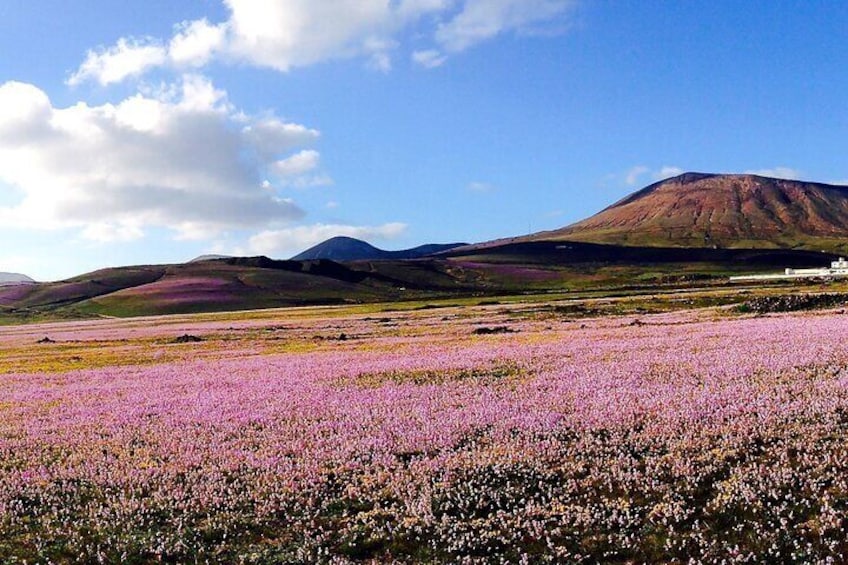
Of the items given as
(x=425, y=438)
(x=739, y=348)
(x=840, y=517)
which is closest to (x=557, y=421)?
(x=425, y=438)

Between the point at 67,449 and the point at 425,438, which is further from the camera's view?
the point at 67,449

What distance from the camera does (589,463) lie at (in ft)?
45.9

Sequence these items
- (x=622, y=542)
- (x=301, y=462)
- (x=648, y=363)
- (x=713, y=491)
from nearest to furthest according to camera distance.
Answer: (x=622, y=542)
(x=713, y=491)
(x=301, y=462)
(x=648, y=363)

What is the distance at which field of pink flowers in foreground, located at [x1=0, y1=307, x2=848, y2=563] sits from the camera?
34.9 feet

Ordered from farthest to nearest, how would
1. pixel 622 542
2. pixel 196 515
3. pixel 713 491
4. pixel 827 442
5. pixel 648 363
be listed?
pixel 648 363 → pixel 827 442 → pixel 196 515 → pixel 713 491 → pixel 622 542

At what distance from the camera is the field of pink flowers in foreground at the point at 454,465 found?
10.6m

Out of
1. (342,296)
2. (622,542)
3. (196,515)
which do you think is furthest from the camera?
(342,296)

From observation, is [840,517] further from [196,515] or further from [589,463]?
[196,515]

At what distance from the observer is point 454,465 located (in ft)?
47.5

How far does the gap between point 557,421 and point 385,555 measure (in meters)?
8.52

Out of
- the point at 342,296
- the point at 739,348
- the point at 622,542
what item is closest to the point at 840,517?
the point at 622,542

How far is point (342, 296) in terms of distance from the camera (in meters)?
181

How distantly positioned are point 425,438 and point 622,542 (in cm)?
754

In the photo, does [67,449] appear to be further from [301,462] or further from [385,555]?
[385,555]
